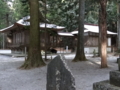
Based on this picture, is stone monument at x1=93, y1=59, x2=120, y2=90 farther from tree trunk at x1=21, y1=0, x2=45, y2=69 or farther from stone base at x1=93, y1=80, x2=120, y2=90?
tree trunk at x1=21, y1=0, x2=45, y2=69

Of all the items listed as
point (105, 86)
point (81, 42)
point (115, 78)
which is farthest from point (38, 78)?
point (81, 42)

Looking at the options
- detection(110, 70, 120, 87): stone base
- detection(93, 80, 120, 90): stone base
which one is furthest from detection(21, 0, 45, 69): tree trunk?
detection(110, 70, 120, 87): stone base

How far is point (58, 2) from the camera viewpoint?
15469 millimetres

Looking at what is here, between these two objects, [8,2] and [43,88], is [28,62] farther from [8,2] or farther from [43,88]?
[8,2]

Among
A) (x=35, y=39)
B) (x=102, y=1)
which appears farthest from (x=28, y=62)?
(x=102, y=1)

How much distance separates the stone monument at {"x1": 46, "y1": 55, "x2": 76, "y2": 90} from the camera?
1891 millimetres

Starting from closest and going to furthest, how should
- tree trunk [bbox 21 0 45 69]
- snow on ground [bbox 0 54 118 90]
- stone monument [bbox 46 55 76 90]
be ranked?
stone monument [bbox 46 55 76 90] → snow on ground [bbox 0 54 118 90] → tree trunk [bbox 21 0 45 69]

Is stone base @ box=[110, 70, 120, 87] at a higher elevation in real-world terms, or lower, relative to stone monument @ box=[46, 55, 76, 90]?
lower

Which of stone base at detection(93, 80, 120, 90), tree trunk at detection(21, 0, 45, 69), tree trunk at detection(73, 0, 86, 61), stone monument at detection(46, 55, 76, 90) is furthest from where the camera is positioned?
tree trunk at detection(73, 0, 86, 61)

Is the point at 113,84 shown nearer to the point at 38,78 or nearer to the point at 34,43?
the point at 38,78

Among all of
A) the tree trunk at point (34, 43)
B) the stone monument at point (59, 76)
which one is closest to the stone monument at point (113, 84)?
the stone monument at point (59, 76)

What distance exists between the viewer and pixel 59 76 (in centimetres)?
197

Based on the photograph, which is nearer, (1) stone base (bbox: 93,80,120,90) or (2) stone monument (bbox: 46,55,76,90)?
(2) stone monument (bbox: 46,55,76,90)

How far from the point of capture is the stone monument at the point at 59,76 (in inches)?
74.5
